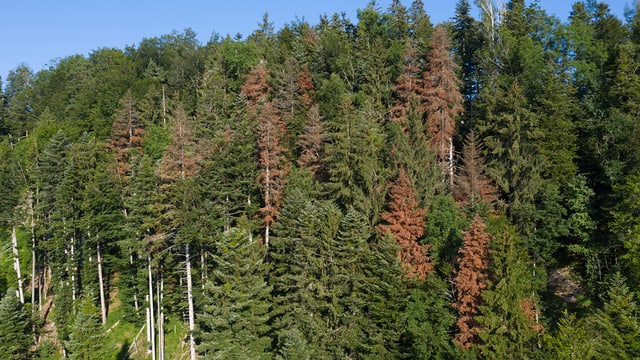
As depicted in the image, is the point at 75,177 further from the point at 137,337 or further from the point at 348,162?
the point at 348,162

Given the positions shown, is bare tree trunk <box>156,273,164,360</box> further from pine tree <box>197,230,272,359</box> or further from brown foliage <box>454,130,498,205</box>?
brown foliage <box>454,130,498,205</box>

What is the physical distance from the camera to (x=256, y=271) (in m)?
35.4

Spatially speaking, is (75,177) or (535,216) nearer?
(535,216)

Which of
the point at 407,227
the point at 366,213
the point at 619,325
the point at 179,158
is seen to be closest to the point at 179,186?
the point at 179,158

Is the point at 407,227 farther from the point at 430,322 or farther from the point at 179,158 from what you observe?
the point at 179,158

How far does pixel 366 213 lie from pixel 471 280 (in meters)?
10.9

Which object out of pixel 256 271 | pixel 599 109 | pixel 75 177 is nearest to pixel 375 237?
pixel 256 271

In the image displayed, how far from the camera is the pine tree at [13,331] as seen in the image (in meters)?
37.8

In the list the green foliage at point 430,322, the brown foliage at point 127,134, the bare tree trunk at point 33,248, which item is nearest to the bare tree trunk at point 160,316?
the bare tree trunk at point 33,248

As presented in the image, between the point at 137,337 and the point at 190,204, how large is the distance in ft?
56.7

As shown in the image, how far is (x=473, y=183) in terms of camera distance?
1596 inches

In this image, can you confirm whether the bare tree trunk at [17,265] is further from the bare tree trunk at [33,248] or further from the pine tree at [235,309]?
the pine tree at [235,309]

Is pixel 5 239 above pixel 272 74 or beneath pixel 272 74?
beneath

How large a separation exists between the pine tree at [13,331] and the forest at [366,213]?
0.16 meters
